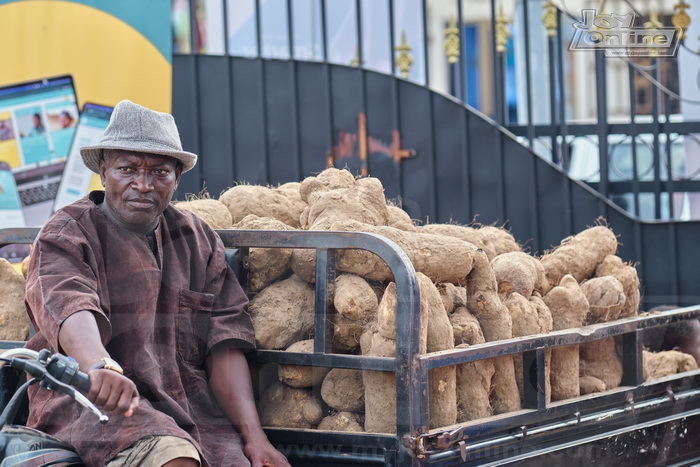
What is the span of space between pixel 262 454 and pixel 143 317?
57 centimetres

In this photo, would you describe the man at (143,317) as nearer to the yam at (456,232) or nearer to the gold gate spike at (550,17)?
the yam at (456,232)

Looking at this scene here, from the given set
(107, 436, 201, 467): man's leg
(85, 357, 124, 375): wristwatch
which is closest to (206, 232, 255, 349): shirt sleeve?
(107, 436, 201, 467): man's leg

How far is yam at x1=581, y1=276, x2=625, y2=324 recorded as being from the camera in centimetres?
376

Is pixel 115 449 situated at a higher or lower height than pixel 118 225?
lower

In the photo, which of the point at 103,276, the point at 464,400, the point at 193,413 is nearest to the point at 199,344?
the point at 193,413

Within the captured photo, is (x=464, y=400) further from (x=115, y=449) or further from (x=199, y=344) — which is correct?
(x=115, y=449)

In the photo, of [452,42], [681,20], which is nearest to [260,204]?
[452,42]

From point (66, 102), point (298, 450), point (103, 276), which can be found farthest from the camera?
point (66, 102)

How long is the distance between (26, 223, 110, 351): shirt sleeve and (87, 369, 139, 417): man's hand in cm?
28

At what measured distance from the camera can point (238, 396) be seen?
2930mm

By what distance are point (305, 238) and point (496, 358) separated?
780 mm

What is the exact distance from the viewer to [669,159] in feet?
20.6

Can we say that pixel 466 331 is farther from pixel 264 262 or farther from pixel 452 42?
pixel 452 42

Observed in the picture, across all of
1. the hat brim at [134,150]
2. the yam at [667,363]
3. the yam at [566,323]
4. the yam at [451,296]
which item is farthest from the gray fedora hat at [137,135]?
the yam at [667,363]
